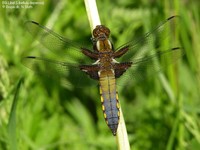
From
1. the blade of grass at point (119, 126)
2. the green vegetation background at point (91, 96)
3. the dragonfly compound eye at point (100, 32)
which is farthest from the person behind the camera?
the green vegetation background at point (91, 96)

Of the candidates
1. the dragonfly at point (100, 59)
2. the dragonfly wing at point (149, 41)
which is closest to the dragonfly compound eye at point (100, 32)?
the dragonfly at point (100, 59)

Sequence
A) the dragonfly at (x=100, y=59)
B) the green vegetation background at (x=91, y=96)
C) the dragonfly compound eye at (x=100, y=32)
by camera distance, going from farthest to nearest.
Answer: the green vegetation background at (x=91, y=96) → the dragonfly at (x=100, y=59) → the dragonfly compound eye at (x=100, y=32)

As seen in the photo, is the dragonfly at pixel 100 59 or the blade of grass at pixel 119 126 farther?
the dragonfly at pixel 100 59

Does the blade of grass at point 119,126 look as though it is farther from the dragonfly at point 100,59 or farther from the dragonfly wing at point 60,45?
the dragonfly wing at point 60,45

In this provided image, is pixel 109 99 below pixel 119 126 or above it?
above

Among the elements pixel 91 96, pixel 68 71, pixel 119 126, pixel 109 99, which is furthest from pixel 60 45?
pixel 91 96

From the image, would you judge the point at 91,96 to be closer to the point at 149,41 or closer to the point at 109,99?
the point at 149,41

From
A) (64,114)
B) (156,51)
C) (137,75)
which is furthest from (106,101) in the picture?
(64,114)

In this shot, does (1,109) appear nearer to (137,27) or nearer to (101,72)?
(101,72)

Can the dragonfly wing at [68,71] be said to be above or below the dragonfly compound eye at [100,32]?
below
